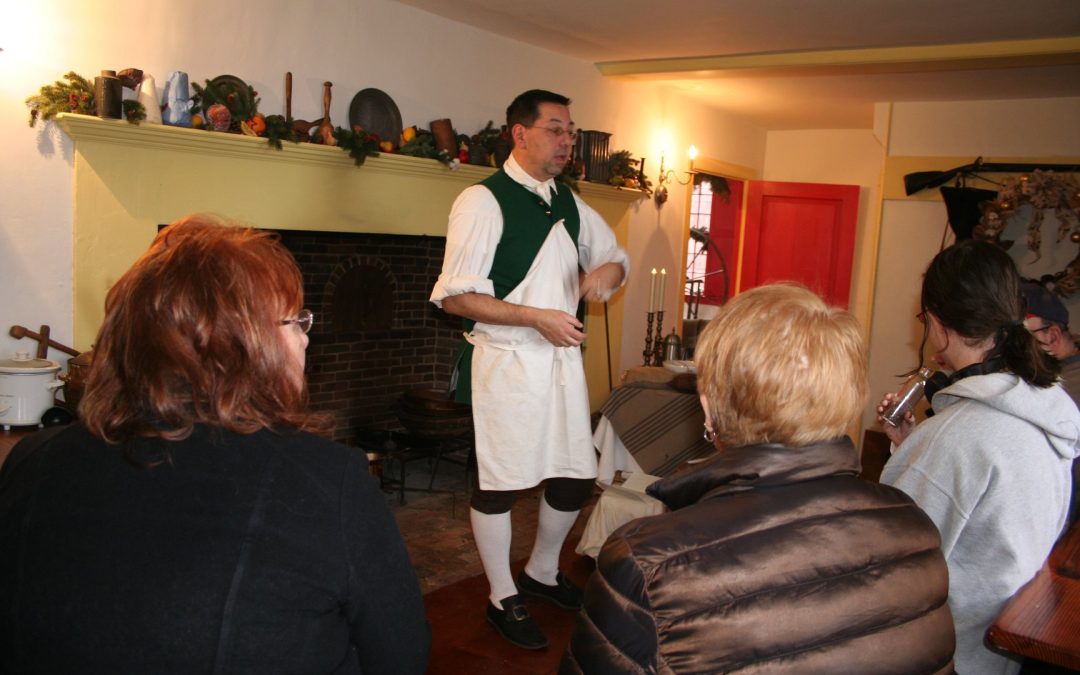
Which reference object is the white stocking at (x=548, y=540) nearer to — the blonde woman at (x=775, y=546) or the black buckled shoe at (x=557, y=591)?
the black buckled shoe at (x=557, y=591)

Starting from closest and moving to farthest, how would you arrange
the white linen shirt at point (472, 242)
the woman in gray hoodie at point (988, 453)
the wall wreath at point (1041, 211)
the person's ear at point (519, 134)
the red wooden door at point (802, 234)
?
the woman in gray hoodie at point (988, 453) → the white linen shirt at point (472, 242) → the person's ear at point (519, 134) → the wall wreath at point (1041, 211) → the red wooden door at point (802, 234)

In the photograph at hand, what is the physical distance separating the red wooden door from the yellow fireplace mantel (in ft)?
12.3

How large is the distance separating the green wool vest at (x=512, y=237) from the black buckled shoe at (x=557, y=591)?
0.69 metres

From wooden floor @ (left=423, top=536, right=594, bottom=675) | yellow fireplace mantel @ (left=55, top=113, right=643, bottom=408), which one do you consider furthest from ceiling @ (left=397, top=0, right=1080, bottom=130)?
wooden floor @ (left=423, top=536, right=594, bottom=675)

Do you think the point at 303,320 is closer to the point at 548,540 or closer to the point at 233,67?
the point at 548,540

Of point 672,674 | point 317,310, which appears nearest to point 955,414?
point 672,674

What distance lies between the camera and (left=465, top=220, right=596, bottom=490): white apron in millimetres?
2555

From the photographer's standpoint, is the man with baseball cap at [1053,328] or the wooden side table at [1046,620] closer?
the wooden side table at [1046,620]

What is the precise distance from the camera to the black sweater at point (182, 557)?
93cm

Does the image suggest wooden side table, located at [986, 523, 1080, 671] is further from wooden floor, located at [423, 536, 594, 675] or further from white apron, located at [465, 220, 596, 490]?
white apron, located at [465, 220, 596, 490]

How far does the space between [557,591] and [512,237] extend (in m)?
1.19

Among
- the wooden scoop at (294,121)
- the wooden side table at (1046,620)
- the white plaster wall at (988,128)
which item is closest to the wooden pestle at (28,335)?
the wooden scoop at (294,121)

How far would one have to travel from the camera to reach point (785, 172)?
7480 millimetres

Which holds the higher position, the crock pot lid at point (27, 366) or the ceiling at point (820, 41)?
the ceiling at point (820, 41)
